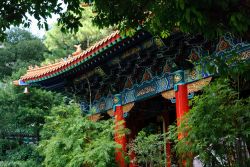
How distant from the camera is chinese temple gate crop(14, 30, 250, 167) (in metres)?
6.27

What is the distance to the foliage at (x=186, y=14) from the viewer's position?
2.70 m

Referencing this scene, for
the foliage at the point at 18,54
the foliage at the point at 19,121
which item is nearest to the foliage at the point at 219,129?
the foliage at the point at 19,121

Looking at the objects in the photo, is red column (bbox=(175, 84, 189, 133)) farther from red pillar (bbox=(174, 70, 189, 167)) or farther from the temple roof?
the temple roof

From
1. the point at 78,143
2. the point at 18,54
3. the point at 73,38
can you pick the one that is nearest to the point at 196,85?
the point at 78,143

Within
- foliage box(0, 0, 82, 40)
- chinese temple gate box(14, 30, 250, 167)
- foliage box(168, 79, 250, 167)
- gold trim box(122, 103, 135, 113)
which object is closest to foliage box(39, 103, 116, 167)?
chinese temple gate box(14, 30, 250, 167)

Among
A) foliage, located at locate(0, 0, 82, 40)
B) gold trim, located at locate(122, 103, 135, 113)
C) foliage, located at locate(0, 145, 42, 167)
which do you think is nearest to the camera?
foliage, located at locate(0, 0, 82, 40)

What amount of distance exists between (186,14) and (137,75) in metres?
5.27

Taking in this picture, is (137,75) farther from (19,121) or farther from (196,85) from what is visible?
(19,121)

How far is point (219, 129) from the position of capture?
13.5ft

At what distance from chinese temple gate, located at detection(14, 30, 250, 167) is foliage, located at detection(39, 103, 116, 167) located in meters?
0.36

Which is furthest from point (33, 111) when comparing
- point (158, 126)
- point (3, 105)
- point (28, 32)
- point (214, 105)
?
point (28, 32)

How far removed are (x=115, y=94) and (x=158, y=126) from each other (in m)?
1.67

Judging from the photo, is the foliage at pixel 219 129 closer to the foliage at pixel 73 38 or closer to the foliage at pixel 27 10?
the foliage at pixel 27 10

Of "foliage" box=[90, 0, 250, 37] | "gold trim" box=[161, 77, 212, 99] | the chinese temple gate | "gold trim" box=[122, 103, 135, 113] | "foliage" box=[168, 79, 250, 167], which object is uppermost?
the chinese temple gate
